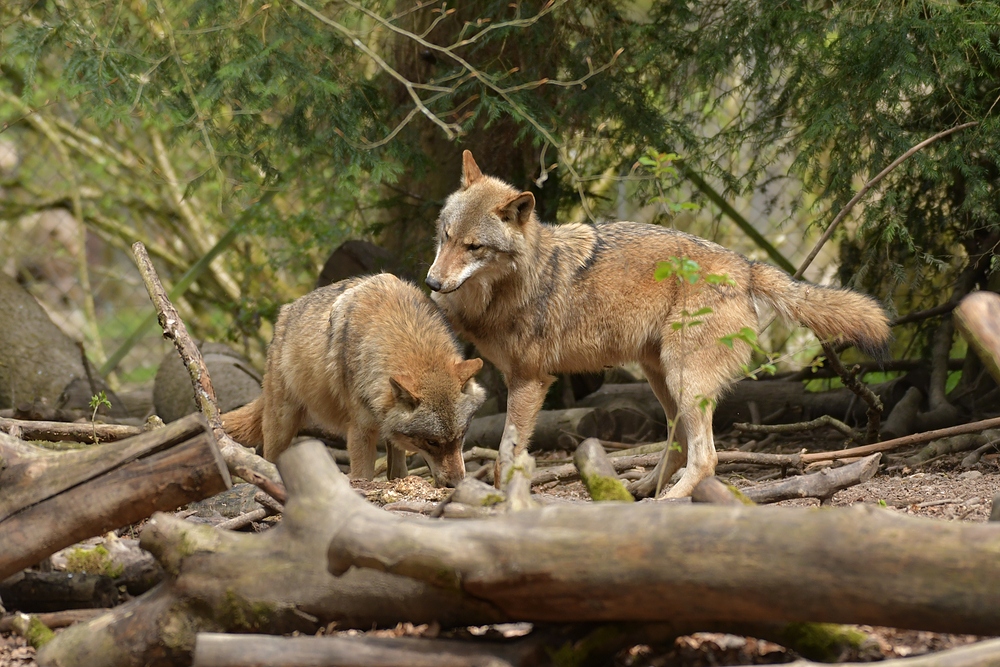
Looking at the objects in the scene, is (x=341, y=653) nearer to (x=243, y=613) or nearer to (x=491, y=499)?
(x=243, y=613)

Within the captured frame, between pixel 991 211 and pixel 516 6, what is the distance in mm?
3454

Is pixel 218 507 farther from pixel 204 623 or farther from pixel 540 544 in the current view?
pixel 540 544

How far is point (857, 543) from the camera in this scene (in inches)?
89.3

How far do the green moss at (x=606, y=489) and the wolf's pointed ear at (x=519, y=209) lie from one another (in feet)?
8.55

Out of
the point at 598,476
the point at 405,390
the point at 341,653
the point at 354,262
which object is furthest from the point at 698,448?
the point at 354,262

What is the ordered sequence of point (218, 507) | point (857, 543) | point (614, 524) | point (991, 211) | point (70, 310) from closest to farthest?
point (857, 543), point (614, 524), point (218, 507), point (991, 211), point (70, 310)

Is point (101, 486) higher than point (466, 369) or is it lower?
higher

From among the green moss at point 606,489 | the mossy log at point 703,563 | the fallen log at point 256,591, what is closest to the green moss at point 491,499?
the green moss at point 606,489

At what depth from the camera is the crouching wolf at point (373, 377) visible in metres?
5.27

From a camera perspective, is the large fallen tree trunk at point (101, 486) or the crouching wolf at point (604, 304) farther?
the crouching wolf at point (604, 304)

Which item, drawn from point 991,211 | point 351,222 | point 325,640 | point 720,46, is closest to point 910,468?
point 991,211

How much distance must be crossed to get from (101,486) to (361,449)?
105 inches

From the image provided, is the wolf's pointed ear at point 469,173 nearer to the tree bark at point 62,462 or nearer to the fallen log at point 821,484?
the fallen log at point 821,484

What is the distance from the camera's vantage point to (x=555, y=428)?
23.9ft
